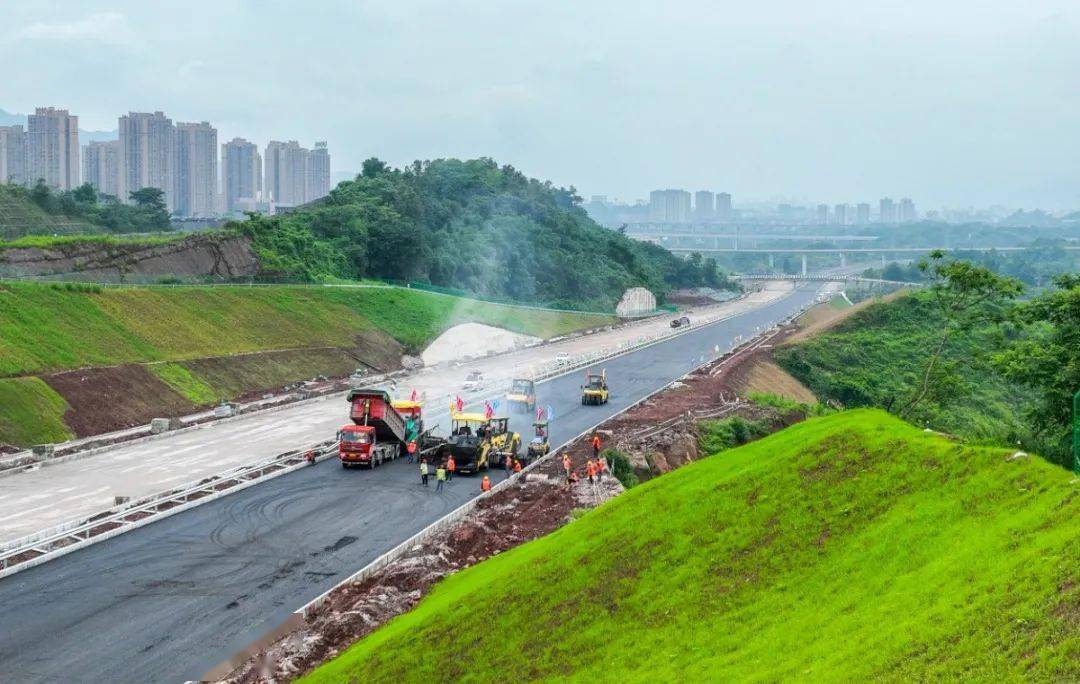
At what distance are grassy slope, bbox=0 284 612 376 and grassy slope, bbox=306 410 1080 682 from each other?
34161 mm

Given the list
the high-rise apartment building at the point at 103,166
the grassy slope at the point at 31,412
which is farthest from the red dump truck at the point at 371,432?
the high-rise apartment building at the point at 103,166

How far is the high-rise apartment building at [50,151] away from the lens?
15588cm

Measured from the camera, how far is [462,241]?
370 feet

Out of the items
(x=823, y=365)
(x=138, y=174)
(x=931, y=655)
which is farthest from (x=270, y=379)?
(x=138, y=174)

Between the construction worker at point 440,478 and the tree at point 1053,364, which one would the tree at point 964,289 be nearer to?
the tree at point 1053,364

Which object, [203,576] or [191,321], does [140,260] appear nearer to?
[191,321]

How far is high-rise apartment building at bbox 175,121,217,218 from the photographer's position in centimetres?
17500

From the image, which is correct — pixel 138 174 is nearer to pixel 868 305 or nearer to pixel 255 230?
pixel 255 230

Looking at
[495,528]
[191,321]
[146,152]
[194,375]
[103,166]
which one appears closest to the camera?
[495,528]

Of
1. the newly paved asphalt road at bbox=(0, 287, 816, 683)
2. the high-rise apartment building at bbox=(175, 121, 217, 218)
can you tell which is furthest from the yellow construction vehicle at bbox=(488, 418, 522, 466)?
the high-rise apartment building at bbox=(175, 121, 217, 218)

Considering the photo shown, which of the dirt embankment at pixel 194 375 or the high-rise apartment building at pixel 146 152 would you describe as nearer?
the dirt embankment at pixel 194 375

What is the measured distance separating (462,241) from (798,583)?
99.3 metres

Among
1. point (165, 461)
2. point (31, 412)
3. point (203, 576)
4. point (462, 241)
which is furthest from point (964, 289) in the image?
point (462, 241)

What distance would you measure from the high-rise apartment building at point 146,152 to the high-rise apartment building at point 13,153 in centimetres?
1452
